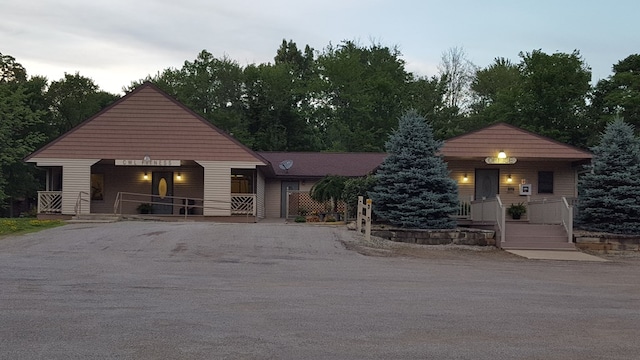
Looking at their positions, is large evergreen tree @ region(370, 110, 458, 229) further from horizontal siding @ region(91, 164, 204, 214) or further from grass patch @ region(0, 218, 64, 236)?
grass patch @ region(0, 218, 64, 236)

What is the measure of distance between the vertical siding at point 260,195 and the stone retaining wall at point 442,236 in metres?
9.31

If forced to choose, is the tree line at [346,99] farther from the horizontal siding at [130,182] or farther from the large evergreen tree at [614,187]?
the large evergreen tree at [614,187]

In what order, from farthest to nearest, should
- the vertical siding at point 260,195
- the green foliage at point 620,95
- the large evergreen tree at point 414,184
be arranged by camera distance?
the green foliage at point 620,95 < the vertical siding at point 260,195 < the large evergreen tree at point 414,184

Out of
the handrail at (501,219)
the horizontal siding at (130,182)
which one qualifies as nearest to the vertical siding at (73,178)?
the horizontal siding at (130,182)

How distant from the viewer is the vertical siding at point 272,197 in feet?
113

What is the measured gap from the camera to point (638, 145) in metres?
23.1

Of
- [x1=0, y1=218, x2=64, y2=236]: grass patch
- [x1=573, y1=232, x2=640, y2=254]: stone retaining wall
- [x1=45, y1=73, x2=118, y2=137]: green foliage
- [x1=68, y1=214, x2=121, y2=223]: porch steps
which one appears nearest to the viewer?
[x1=0, y1=218, x2=64, y2=236]: grass patch

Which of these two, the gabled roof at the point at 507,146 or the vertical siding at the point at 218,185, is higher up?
the gabled roof at the point at 507,146

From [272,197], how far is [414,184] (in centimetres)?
1293

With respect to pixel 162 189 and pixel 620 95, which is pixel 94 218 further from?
pixel 620 95

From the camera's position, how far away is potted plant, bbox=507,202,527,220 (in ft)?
86.5

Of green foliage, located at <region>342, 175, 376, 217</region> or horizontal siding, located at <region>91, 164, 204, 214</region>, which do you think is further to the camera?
horizontal siding, located at <region>91, 164, 204, 214</region>

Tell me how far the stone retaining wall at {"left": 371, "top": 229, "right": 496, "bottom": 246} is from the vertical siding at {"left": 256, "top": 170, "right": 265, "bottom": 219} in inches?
367

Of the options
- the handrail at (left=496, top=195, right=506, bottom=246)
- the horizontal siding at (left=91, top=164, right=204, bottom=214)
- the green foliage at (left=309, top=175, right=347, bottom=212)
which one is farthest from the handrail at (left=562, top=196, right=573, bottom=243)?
the horizontal siding at (left=91, top=164, right=204, bottom=214)
